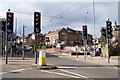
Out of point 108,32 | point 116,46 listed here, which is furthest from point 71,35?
point 108,32

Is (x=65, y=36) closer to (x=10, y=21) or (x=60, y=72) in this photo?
(x=10, y=21)

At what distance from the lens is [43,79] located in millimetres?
16859

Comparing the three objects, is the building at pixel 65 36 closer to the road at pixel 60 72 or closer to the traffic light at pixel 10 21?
the traffic light at pixel 10 21

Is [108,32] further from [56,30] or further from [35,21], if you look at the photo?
[56,30]

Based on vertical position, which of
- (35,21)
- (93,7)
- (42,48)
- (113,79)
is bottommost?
(113,79)

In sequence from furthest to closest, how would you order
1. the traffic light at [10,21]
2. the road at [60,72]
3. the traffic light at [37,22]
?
the traffic light at [37,22] < the traffic light at [10,21] < the road at [60,72]

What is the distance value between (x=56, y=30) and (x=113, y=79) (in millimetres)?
146164

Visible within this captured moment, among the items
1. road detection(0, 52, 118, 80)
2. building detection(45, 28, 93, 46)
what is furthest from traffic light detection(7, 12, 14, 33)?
building detection(45, 28, 93, 46)

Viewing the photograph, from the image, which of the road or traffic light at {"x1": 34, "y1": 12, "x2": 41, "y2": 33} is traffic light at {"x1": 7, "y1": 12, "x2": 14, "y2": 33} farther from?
the road

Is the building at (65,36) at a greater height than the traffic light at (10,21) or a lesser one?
greater

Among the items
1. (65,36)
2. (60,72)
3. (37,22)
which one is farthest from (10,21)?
(65,36)

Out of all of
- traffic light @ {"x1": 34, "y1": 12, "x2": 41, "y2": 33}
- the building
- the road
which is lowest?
the road

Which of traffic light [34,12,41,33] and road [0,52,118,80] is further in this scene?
traffic light [34,12,41,33]

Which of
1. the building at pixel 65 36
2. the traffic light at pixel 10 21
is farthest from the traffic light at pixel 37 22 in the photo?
the building at pixel 65 36
